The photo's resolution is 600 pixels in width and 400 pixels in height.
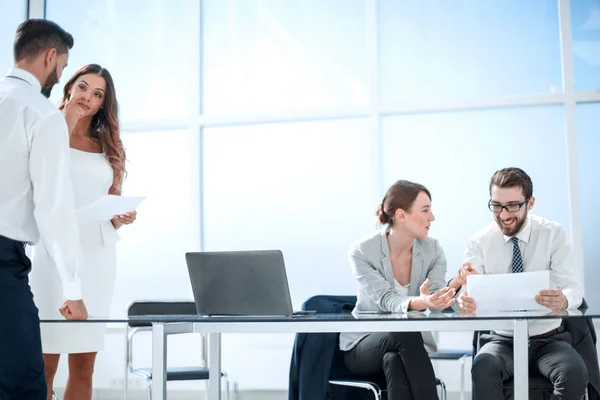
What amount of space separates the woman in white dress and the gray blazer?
0.95m

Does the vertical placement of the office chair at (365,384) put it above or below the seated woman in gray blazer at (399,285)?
below

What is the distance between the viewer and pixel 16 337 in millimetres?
2102

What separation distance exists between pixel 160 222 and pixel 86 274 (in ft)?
8.55

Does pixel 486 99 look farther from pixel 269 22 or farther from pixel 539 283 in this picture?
pixel 539 283

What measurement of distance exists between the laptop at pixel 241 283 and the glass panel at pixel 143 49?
3.15m

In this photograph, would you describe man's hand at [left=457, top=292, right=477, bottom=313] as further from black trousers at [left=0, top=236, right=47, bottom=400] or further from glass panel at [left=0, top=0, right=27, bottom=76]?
glass panel at [left=0, top=0, right=27, bottom=76]

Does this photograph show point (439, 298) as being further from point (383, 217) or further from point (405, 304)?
point (383, 217)

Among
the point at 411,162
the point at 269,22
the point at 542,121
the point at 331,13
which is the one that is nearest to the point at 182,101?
the point at 269,22

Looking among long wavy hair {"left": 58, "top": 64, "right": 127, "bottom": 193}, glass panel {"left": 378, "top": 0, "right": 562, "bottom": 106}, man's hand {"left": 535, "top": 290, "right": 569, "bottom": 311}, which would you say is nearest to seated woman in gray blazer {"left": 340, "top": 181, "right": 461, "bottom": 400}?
man's hand {"left": 535, "top": 290, "right": 569, "bottom": 311}

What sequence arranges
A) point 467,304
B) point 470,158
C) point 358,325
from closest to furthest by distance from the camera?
point 358,325, point 467,304, point 470,158

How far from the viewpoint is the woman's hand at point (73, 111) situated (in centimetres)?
311

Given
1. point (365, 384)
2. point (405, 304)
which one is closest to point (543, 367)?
point (405, 304)

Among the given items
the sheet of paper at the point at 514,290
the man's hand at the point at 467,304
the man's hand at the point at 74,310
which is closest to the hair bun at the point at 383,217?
the man's hand at the point at 467,304

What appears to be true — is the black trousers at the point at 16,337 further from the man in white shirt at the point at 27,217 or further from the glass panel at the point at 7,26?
the glass panel at the point at 7,26
